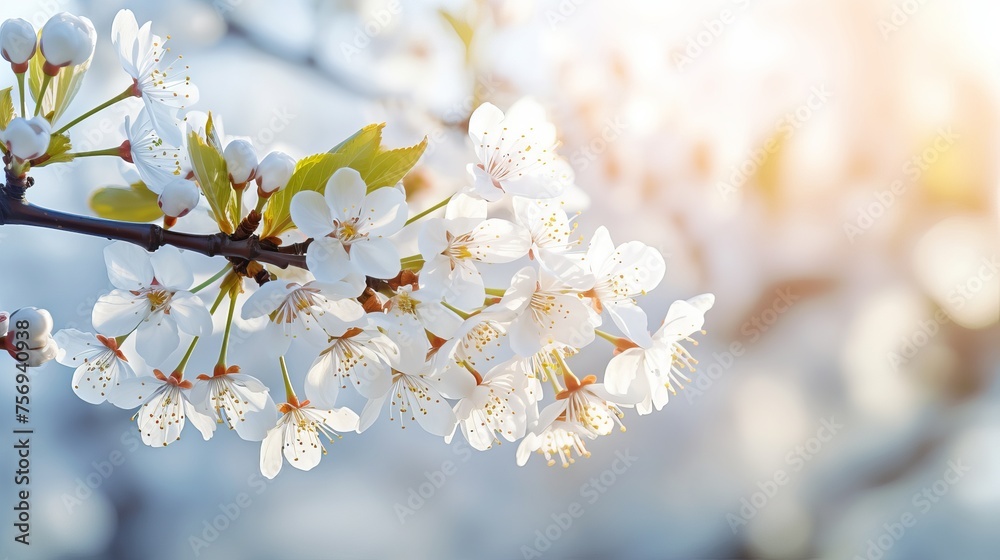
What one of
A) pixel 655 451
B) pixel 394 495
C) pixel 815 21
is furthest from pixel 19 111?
pixel 815 21

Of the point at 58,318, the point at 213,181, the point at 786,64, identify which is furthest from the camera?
the point at 786,64

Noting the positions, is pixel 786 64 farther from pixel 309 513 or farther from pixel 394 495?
pixel 309 513

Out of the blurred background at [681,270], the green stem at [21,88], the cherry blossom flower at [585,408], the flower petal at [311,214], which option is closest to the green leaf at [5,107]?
the green stem at [21,88]

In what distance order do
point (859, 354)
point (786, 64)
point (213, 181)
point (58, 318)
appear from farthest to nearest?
1. point (859, 354)
2. point (786, 64)
3. point (58, 318)
4. point (213, 181)

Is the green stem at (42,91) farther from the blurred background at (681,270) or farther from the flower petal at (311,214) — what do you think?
the blurred background at (681,270)

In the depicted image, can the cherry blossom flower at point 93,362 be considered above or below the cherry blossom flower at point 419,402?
below

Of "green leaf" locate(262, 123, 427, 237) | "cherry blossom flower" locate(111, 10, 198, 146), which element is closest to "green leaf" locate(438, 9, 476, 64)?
"cherry blossom flower" locate(111, 10, 198, 146)

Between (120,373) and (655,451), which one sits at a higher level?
(120,373)
